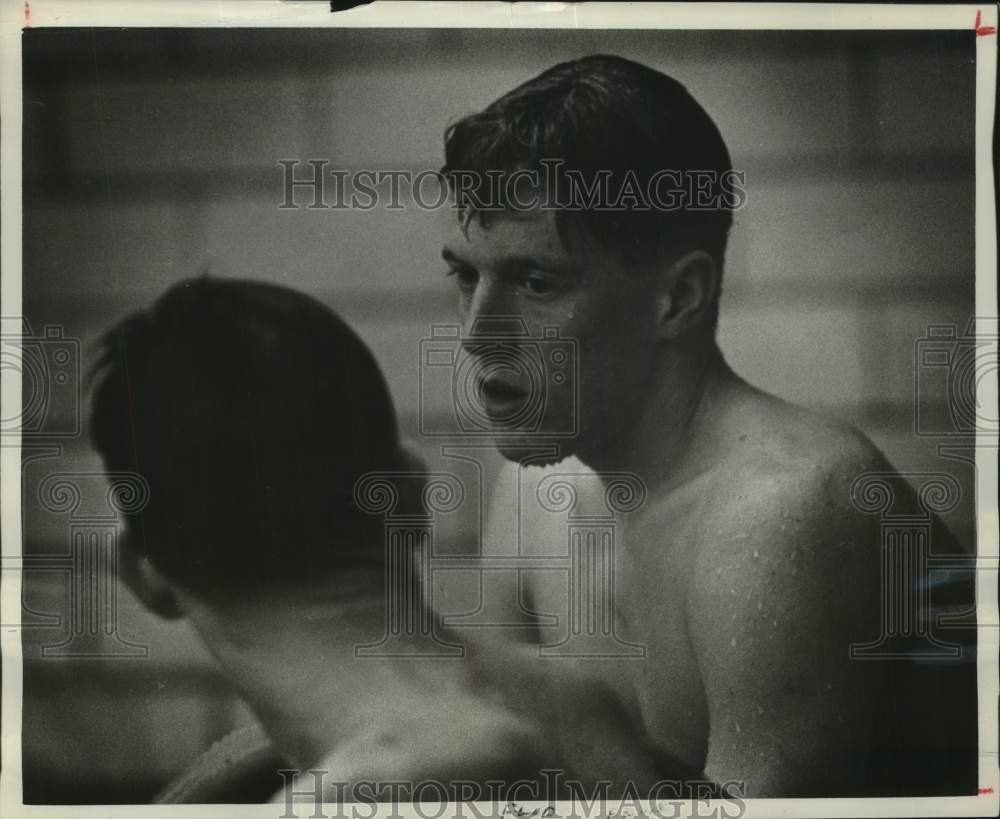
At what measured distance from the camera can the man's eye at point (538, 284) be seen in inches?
107

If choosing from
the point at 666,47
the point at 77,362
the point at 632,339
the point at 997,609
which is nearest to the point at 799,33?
the point at 666,47

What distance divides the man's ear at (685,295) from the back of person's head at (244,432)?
72 centimetres

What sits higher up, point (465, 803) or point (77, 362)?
point (77, 362)

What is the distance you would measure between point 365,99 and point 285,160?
250mm

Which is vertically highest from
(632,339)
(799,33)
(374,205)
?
(799,33)

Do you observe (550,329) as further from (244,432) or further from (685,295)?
(244,432)

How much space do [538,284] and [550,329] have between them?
11 centimetres

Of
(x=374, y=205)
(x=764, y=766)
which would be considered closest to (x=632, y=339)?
(x=374, y=205)

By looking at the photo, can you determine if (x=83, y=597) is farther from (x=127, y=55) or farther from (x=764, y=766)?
(x=764, y=766)

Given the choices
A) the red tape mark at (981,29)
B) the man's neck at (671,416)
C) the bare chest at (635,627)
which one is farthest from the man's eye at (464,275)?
the red tape mark at (981,29)

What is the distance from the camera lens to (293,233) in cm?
273

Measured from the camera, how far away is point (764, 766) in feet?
8.80

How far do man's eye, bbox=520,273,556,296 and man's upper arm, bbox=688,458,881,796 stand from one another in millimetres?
688

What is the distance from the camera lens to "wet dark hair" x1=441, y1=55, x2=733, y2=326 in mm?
2721
